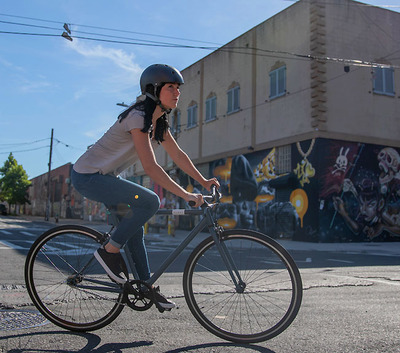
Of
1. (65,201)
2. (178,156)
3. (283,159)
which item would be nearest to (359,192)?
(283,159)

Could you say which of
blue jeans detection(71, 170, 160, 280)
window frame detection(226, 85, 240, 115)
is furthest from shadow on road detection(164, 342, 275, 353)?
window frame detection(226, 85, 240, 115)

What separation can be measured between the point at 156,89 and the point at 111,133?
1.50 feet

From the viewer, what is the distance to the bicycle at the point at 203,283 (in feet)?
9.39

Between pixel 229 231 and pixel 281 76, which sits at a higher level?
pixel 281 76

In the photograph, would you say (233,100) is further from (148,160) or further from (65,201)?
(65,201)

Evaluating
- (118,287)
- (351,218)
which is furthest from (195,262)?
(351,218)

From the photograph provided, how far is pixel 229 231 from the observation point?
2.94 meters

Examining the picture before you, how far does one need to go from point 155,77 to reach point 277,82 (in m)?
→ 17.9

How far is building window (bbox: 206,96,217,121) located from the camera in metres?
24.9

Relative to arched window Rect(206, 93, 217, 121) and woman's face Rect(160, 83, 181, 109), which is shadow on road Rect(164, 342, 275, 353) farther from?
arched window Rect(206, 93, 217, 121)

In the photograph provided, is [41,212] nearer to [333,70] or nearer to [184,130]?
[184,130]

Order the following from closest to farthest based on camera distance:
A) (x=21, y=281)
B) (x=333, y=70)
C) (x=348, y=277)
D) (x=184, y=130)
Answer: (x=21, y=281), (x=348, y=277), (x=333, y=70), (x=184, y=130)

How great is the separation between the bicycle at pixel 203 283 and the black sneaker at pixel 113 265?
2.5 inches

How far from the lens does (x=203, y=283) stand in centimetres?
305
